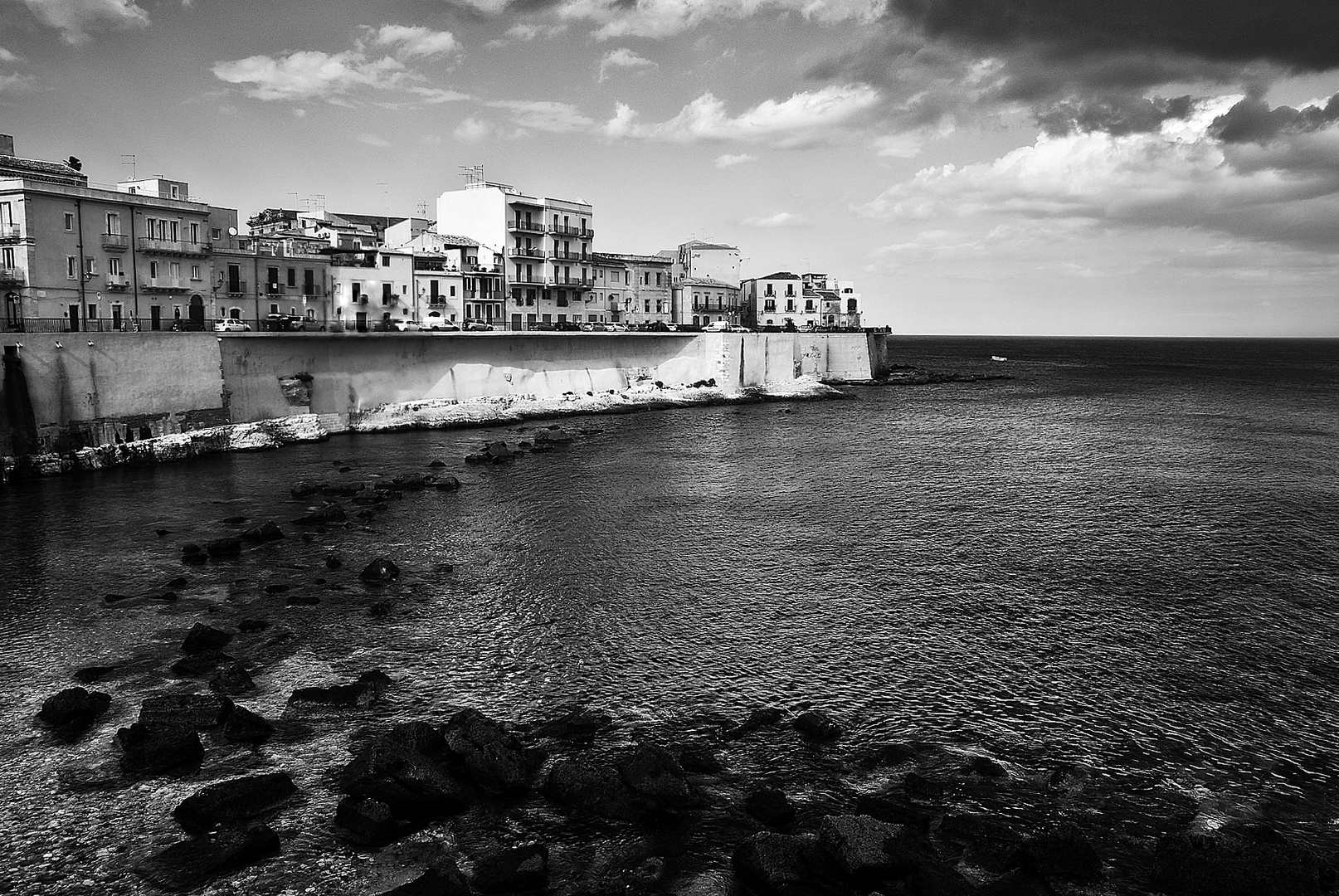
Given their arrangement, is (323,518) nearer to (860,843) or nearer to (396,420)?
(860,843)

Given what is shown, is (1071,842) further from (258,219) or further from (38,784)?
(258,219)

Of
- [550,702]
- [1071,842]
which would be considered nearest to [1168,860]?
[1071,842]

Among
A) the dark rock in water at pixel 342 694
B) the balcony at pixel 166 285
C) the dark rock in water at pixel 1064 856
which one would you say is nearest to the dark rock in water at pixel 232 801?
the dark rock in water at pixel 342 694

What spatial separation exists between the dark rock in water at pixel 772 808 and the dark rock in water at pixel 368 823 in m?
5.65

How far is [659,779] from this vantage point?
15297mm

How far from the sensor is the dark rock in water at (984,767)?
1641cm

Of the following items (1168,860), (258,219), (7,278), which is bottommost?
(1168,860)

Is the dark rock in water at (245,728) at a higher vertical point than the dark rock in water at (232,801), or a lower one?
higher

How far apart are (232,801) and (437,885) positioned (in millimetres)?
4394

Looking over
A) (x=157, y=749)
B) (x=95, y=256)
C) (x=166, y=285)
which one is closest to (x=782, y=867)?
(x=157, y=749)

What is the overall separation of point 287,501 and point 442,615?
16013 millimetres

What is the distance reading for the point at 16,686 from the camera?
19078mm

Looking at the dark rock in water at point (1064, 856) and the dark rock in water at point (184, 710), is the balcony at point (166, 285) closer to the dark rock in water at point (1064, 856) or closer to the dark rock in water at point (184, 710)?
the dark rock in water at point (184, 710)

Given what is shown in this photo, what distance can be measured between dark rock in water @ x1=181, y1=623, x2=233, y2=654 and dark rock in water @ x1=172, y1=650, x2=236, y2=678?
7.7 inches
